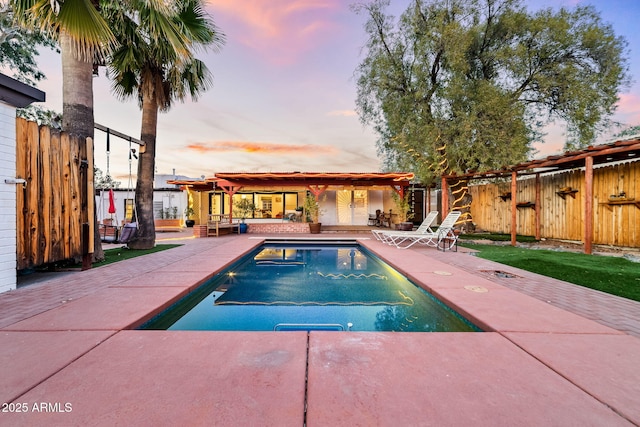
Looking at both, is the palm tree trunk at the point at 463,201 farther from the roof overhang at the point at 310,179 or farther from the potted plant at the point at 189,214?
the potted plant at the point at 189,214

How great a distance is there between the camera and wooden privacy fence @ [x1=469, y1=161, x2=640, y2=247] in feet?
25.1

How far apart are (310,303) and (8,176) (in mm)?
4678

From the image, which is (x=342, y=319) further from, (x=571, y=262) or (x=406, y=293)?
(x=571, y=262)

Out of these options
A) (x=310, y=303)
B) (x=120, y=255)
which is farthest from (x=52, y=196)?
(x=310, y=303)

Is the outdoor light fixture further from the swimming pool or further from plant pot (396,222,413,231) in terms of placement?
plant pot (396,222,413,231)

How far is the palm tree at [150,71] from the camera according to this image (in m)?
6.93

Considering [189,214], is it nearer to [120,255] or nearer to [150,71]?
[120,255]

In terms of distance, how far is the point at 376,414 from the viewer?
1.51 metres

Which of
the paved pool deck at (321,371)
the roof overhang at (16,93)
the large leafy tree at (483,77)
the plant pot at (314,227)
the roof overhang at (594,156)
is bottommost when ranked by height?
the paved pool deck at (321,371)

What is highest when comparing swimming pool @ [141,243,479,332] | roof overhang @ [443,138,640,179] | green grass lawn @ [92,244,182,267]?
roof overhang @ [443,138,640,179]

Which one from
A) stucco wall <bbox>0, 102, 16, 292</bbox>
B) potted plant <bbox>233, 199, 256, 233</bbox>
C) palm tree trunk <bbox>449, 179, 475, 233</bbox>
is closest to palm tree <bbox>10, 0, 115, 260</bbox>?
stucco wall <bbox>0, 102, 16, 292</bbox>

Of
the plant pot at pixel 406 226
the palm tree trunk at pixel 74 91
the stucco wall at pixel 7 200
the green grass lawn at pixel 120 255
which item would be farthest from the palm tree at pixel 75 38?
the plant pot at pixel 406 226

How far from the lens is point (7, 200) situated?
12.7 ft

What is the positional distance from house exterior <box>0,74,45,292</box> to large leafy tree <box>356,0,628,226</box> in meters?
10.8
